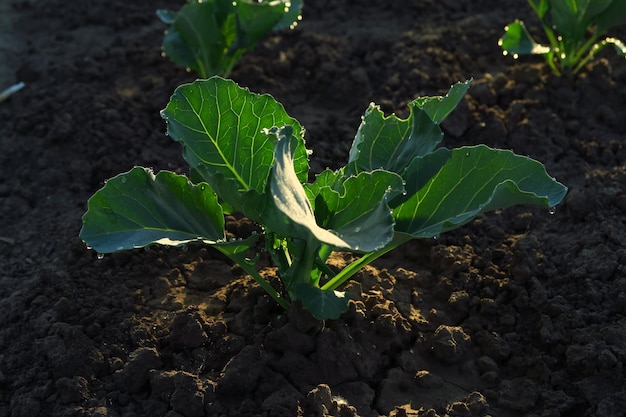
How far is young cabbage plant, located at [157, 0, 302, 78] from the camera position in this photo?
429cm

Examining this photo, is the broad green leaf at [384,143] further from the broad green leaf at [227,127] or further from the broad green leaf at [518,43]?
the broad green leaf at [518,43]

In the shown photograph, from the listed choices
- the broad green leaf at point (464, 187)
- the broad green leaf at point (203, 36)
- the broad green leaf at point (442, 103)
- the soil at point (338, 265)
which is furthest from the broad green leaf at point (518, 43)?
the broad green leaf at point (464, 187)

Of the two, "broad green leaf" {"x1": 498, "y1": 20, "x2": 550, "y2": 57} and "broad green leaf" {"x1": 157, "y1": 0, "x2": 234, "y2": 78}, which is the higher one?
"broad green leaf" {"x1": 498, "y1": 20, "x2": 550, "y2": 57}

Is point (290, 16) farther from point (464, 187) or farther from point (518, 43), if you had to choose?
point (464, 187)

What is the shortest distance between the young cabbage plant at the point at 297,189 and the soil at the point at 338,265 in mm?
288

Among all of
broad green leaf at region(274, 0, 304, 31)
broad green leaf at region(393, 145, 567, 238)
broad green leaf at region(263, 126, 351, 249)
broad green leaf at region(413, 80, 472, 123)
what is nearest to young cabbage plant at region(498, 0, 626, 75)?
broad green leaf at region(274, 0, 304, 31)

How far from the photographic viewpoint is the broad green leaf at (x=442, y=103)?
2949 millimetres

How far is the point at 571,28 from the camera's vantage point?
4.32 m

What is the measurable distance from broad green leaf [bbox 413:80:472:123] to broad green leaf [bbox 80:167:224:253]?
800 millimetres

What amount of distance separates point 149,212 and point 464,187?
1009 mm

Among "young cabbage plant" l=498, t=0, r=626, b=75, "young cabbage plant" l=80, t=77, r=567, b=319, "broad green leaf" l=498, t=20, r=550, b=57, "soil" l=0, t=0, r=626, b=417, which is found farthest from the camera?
"broad green leaf" l=498, t=20, r=550, b=57

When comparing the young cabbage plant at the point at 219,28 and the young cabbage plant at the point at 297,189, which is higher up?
the young cabbage plant at the point at 297,189

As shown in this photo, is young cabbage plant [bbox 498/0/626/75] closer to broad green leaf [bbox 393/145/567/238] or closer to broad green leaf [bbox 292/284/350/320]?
broad green leaf [bbox 393/145/567/238]

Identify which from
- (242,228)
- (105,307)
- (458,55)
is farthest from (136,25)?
(105,307)
